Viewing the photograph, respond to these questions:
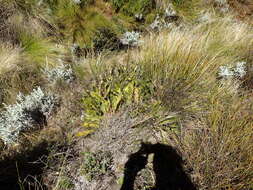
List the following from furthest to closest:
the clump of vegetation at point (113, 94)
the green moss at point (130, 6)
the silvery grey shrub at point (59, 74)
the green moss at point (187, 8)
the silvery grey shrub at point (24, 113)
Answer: the green moss at point (187, 8), the green moss at point (130, 6), the silvery grey shrub at point (59, 74), the clump of vegetation at point (113, 94), the silvery grey shrub at point (24, 113)

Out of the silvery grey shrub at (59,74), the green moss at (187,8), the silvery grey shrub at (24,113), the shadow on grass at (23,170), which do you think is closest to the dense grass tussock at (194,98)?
the silvery grey shrub at (59,74)

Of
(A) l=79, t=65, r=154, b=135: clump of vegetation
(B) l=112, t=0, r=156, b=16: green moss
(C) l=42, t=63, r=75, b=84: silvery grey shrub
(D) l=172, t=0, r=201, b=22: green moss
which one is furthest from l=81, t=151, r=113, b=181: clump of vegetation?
(D) l=172, t=0, r=201, b=22: green moss

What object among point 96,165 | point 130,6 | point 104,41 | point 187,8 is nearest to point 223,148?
point 96,165

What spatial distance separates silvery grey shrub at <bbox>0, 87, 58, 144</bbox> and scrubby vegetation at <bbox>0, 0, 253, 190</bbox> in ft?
0.04

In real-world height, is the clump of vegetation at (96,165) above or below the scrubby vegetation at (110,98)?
below

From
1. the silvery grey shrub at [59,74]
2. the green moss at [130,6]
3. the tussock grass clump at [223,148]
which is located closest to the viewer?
the tussock grass clump at [223,148]

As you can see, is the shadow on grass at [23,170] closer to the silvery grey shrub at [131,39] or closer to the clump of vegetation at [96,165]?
the clump of vegetation at [96,165]

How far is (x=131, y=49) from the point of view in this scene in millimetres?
3611

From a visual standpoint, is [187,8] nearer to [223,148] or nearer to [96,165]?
[223,148]

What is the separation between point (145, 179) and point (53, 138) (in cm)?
106

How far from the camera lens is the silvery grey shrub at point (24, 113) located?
Result: 7.52 feet

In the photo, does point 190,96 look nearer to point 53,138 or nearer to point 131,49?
point 131,49

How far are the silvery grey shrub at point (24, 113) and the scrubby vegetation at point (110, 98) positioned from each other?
12 millimetres

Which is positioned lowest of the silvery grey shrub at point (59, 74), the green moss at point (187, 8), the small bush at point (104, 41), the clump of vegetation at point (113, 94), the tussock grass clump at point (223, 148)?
the tussock grass clump at point (223, 148)
